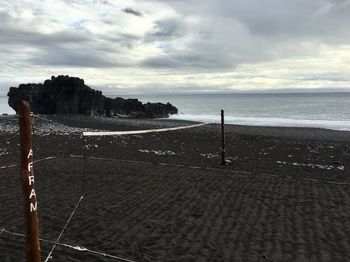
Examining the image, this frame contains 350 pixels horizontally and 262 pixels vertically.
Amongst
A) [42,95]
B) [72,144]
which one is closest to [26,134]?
[72,144]

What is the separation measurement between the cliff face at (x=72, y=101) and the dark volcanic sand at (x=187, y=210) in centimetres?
4291

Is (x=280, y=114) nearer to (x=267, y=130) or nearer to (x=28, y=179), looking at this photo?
(x=267, y=130)

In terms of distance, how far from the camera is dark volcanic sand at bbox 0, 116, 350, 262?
6234 millimetres

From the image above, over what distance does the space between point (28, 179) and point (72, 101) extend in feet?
180

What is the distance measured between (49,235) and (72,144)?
1305 cm

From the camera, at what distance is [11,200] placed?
8883 millimetres

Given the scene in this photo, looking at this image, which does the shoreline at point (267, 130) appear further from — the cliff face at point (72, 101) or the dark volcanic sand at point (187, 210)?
the cliff face at point (72, 101)

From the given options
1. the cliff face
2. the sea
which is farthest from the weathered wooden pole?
the cliff face

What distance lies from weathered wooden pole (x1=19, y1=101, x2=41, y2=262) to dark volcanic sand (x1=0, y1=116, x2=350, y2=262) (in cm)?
158

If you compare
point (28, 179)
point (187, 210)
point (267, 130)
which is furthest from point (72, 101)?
point (28, 179)

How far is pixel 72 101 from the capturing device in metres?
57.4

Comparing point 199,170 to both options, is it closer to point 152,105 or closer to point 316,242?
point 316,242

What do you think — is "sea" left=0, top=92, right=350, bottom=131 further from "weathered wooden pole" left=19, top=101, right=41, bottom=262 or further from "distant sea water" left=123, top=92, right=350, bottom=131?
"weathered wooden pole" left=19, top=101, right=41, bottom=262

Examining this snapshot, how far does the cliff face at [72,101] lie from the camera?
57594 mm
